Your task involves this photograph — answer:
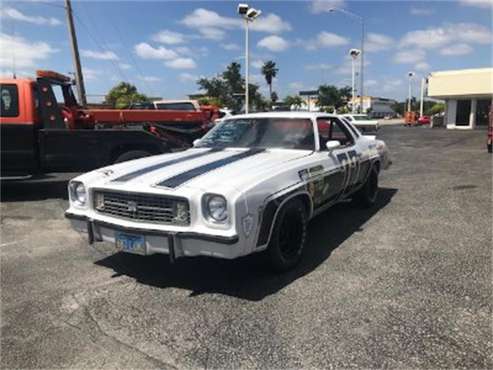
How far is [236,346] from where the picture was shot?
10.7 ft

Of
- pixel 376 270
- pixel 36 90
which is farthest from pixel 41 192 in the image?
pixel 376 270

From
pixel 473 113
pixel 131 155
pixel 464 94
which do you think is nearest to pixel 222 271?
pixel 131 155

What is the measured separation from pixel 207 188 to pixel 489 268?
296 centimetres

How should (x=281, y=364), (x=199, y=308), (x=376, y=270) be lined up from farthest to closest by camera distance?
(x=376, y=270) → (x=199, y=308) → (x=281, y=364)

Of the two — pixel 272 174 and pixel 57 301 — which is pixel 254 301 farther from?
pixel 57 301

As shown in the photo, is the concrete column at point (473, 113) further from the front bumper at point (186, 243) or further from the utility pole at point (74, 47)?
the front bumper at point (186, 243)

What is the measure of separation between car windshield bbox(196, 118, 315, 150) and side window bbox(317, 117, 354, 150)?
321mm

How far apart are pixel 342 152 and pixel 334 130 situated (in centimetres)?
63

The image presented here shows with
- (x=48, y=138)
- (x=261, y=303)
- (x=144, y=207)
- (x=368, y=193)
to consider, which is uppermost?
(x=48, y=138)

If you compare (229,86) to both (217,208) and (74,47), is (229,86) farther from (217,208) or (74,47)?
(217,208)

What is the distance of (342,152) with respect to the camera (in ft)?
19.6

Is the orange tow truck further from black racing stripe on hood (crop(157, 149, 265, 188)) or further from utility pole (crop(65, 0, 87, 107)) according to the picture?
utility pole (crop(65, 0, 87, 107))

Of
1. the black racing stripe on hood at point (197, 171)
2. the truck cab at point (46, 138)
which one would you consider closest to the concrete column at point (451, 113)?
the truck cab at point (46, 138)

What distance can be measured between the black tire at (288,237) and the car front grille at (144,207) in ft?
2.85
